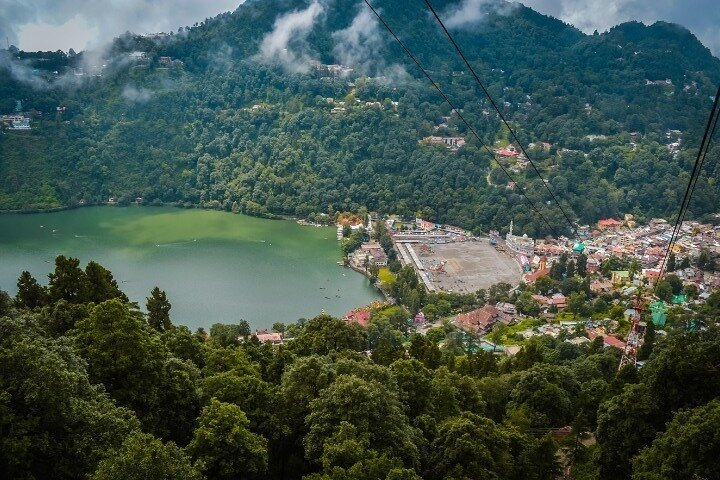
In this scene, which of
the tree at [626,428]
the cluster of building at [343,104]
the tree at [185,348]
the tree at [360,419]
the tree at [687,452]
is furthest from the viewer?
the cluster of building at [343,104]

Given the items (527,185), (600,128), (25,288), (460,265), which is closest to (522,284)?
(460,265)

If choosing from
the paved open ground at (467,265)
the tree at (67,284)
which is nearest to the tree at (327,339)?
the tree at (67,284)

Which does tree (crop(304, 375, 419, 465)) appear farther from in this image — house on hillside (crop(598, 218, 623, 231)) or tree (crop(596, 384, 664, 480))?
house on hillside (crop(598, 218, 623, 231))

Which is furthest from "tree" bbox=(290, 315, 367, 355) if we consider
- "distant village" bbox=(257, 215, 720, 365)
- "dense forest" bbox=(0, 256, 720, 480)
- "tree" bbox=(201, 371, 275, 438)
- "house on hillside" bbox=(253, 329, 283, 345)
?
"house on hillside" bbox=(253, 329, 283, 345)

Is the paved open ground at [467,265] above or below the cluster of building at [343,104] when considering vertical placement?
below

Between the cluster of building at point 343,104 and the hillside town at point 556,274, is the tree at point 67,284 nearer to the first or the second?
the hillside town at point 556,274

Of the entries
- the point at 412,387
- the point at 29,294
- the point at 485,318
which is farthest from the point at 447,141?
the point at 412,387
